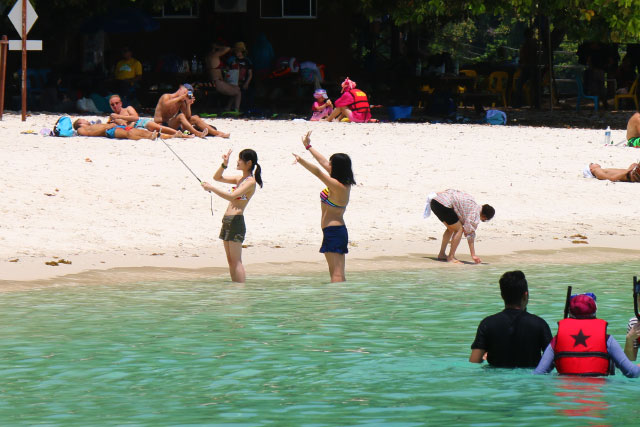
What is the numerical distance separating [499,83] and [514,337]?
2559cm

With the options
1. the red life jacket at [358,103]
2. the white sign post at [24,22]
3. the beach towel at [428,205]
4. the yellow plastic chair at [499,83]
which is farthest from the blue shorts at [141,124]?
the yellow plastic chair at [499,83]

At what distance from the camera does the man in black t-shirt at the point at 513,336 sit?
25.9 feet

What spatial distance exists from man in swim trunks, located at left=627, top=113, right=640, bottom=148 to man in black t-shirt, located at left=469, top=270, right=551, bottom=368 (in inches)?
592

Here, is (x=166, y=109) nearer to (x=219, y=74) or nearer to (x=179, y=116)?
(x=179, y=116)

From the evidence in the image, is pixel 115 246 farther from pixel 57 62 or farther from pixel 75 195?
pixel 57 62

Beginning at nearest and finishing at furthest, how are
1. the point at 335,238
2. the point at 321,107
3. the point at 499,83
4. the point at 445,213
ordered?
1. the point at 335,238
2. the point at 445,213
3. the point at 321,107
4. the point at 499,83

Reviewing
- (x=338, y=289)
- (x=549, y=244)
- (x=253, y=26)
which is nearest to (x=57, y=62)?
(x=253, y=26)

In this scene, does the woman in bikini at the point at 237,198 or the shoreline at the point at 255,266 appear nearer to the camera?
the woman in bikini at the point at 237,198

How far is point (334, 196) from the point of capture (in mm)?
12141

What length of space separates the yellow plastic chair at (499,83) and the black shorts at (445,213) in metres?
17.9

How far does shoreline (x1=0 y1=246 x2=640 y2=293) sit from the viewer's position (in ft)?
43.2

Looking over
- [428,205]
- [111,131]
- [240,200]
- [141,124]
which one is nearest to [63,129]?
[111,131]

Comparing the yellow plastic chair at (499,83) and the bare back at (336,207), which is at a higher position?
the yellow plastic chair at (499,83)

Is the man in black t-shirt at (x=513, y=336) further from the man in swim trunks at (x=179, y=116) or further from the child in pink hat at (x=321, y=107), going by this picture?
the child in pink hat at (x=321, y=107)
